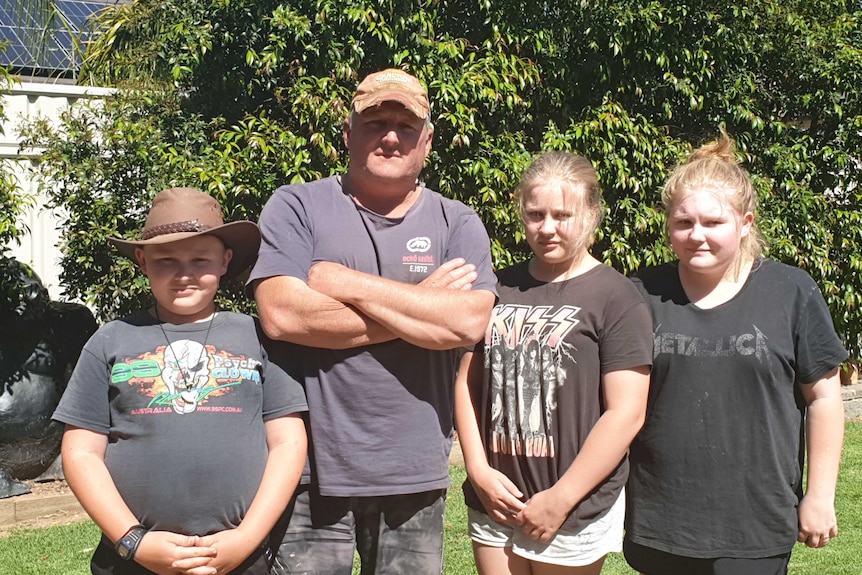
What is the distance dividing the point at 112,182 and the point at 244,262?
3.99 metres

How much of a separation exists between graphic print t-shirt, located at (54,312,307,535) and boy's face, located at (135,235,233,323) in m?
0.07

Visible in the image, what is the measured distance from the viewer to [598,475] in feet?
9.32

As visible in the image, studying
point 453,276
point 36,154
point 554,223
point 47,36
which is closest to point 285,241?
point 453,276

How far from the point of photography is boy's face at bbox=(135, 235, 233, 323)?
9.14 feet

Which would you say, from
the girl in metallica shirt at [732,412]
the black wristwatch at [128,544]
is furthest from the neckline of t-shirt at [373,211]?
the black wristwatch at [128,544]

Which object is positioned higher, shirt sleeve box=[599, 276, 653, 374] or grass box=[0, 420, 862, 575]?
shirt sleeve box=[599, 276, 653, 374]

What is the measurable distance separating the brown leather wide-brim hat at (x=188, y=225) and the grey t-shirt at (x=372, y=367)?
0.28 feet

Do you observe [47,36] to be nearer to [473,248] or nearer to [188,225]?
[188,225]

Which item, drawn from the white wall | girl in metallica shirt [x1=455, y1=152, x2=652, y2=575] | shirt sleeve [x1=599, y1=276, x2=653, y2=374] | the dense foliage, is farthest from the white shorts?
the white wall

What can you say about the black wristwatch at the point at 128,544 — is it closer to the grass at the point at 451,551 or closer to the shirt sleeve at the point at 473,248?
the shirt sleeve at the point at 473,248

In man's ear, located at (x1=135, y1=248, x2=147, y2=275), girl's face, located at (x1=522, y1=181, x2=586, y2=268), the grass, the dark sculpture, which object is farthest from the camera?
the dark sculpture

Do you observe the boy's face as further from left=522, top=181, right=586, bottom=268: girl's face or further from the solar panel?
the solar panel

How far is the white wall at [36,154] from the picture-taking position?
7.00m

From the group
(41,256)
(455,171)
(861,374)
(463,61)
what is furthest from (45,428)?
(861,374)
